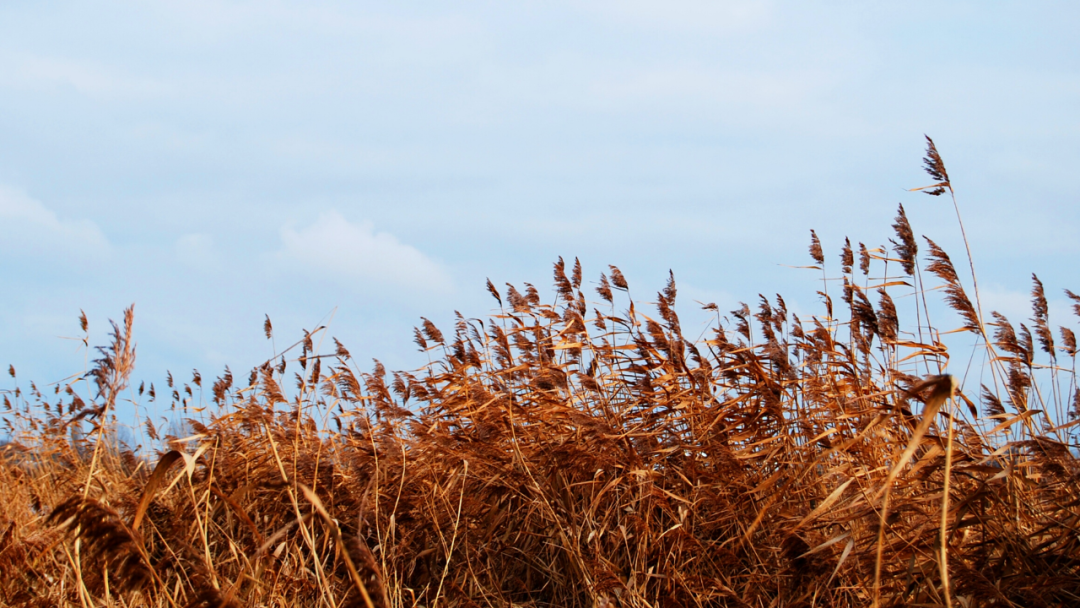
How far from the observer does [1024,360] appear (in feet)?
11.1

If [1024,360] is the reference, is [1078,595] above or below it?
below

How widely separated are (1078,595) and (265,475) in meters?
3.44

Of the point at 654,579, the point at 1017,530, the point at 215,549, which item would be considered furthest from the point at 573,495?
the point at 215,549

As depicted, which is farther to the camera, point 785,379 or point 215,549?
point 215,549

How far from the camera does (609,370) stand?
4070mm

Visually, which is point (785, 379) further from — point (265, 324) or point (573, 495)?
point (265, 324)

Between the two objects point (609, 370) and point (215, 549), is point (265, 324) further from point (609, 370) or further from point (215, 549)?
point (609, 370)

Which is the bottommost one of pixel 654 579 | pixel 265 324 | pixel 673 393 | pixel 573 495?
pixel 654 579

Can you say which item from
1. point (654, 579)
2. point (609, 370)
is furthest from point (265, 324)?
point (654, 579)

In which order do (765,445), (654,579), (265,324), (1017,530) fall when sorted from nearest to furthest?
1. (1017,530)
2. (654,579)
3. (765,445)
4. (265,324)

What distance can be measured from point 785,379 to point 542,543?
1300 mm

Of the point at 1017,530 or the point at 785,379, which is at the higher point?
the point at 785,379

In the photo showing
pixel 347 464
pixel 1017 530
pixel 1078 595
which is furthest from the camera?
pixel 347 464

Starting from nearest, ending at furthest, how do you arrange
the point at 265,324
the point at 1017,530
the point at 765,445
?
the point at 1017,530, the point at 765,445, the point at 265,324
